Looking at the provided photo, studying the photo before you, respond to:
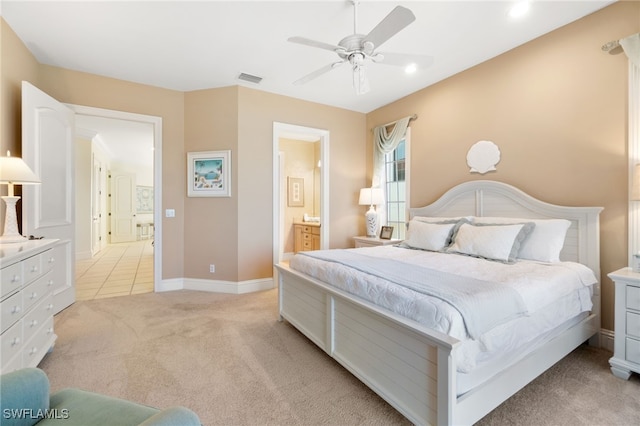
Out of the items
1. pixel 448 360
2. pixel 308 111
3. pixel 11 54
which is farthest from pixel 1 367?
pixel 308 111

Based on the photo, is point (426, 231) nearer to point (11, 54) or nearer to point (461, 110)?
point (461, 110)

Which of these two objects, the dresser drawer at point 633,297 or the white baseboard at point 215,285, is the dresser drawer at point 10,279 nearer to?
the white baseboard at point 215,285

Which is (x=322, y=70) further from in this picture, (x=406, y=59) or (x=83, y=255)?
(x=83, y=255)

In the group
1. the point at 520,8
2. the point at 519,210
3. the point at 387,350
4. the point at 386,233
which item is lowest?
the point at 387,350

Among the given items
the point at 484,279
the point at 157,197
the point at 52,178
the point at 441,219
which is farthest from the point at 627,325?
the point at 52,178

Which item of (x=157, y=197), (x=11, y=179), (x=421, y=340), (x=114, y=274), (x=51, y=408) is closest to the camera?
(x=51, y=408)

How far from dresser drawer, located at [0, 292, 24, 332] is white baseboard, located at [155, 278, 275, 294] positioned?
2273 mm

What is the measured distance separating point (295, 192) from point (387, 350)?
A: 520cm

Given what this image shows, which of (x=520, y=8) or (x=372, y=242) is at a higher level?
(x=520, y=8)

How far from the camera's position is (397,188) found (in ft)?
15.2

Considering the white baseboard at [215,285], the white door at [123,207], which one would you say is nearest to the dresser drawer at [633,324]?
the white baseboard at [215,285]

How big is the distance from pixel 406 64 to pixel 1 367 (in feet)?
11.0

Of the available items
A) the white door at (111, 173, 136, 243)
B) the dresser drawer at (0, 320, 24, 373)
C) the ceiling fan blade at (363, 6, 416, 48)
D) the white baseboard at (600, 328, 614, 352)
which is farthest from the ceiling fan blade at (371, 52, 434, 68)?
the white door at (111, 173, 136, 243)

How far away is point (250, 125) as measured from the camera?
411 centimetres
